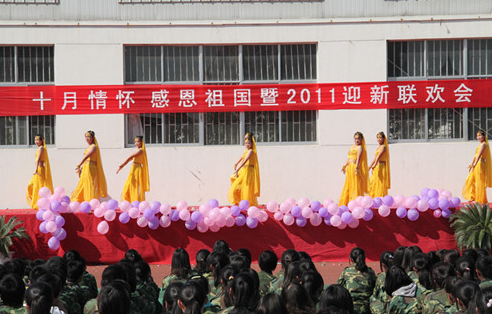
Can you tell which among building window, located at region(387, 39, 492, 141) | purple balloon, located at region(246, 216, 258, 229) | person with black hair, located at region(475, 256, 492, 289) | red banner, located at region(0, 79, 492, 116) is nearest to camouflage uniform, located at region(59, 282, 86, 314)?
person with black hair, located at region(475, 256, 492, 289)

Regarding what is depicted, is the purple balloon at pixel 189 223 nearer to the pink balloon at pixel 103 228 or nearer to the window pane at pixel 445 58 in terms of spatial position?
the pink balloon at pixel 103 228

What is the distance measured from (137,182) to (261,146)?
2.68 metres

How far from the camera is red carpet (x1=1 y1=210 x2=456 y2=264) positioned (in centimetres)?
1132

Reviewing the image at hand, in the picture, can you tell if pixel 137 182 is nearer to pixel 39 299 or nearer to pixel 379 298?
pixel 379 298

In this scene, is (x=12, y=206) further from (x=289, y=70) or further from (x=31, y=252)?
(x=289, y=70)

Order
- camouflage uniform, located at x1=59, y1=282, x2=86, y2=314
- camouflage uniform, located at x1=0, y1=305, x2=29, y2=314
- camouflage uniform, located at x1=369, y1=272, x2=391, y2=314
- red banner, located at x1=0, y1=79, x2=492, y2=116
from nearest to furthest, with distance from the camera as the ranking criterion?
camouflage uniform, located at x1=0, y1=305, x2=29, y2=314 < camouflage uniform, located at x1=59, y1=282, x2=86, y2=314 < camouflage uniform, located at x1=369, y1=272, x2=391, y2=314 < red banner, located at x1=0, y1=79, x2=492, y2=116

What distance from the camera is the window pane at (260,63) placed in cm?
1383

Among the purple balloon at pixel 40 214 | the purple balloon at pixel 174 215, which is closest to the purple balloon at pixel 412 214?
the purple balloon at pixel 174 215

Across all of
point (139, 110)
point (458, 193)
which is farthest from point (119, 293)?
point (458, 193)

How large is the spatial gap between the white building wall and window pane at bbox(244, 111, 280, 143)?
27cm

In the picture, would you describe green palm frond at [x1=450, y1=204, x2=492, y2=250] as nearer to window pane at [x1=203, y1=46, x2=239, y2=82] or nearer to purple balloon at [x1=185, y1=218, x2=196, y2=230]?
purple balloon at [x1=185, y1=218, x2=196, y2=230]

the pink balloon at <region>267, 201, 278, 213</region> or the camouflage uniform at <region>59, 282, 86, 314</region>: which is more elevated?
the pink balloon at <region>267, 201, 278, 213</region>

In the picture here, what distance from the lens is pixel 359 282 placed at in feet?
20.8

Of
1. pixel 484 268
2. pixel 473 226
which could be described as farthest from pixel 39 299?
pixel 473 226
